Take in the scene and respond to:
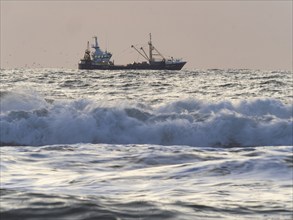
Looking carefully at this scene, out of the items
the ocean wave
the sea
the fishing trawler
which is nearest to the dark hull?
the fishing trawler

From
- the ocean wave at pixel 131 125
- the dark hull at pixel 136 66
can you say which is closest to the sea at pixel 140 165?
the ocean wave at pixel 131 125

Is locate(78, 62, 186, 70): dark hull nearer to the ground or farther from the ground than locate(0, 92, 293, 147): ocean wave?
nearer to the ground

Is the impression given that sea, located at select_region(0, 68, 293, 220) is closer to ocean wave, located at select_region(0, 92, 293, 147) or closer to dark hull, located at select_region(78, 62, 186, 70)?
ocean wave, located at select_region(0, 92, 293, 147)

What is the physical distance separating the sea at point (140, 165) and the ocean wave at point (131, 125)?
0.03 meters

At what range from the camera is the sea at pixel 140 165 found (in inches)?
201

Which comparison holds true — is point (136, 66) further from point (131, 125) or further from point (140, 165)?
point (140, 165)

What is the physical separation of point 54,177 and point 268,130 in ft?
43.0

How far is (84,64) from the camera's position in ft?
371

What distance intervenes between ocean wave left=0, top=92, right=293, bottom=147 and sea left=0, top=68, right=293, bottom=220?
0.11 ft

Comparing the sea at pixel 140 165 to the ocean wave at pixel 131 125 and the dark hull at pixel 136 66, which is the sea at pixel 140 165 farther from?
the dark hull at pixel 136 66

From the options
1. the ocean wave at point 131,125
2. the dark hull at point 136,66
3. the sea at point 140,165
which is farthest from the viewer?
the dark hull at point 136,66

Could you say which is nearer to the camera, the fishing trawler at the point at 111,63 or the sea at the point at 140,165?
the sea at the point at 140,165

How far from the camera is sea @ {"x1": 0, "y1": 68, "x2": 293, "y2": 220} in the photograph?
5102 millimetres

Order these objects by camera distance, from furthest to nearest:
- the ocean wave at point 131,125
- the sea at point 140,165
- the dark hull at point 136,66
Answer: the dark hull at point 136,66
the ocean wave at point 131,125
the sea at point 140,165
